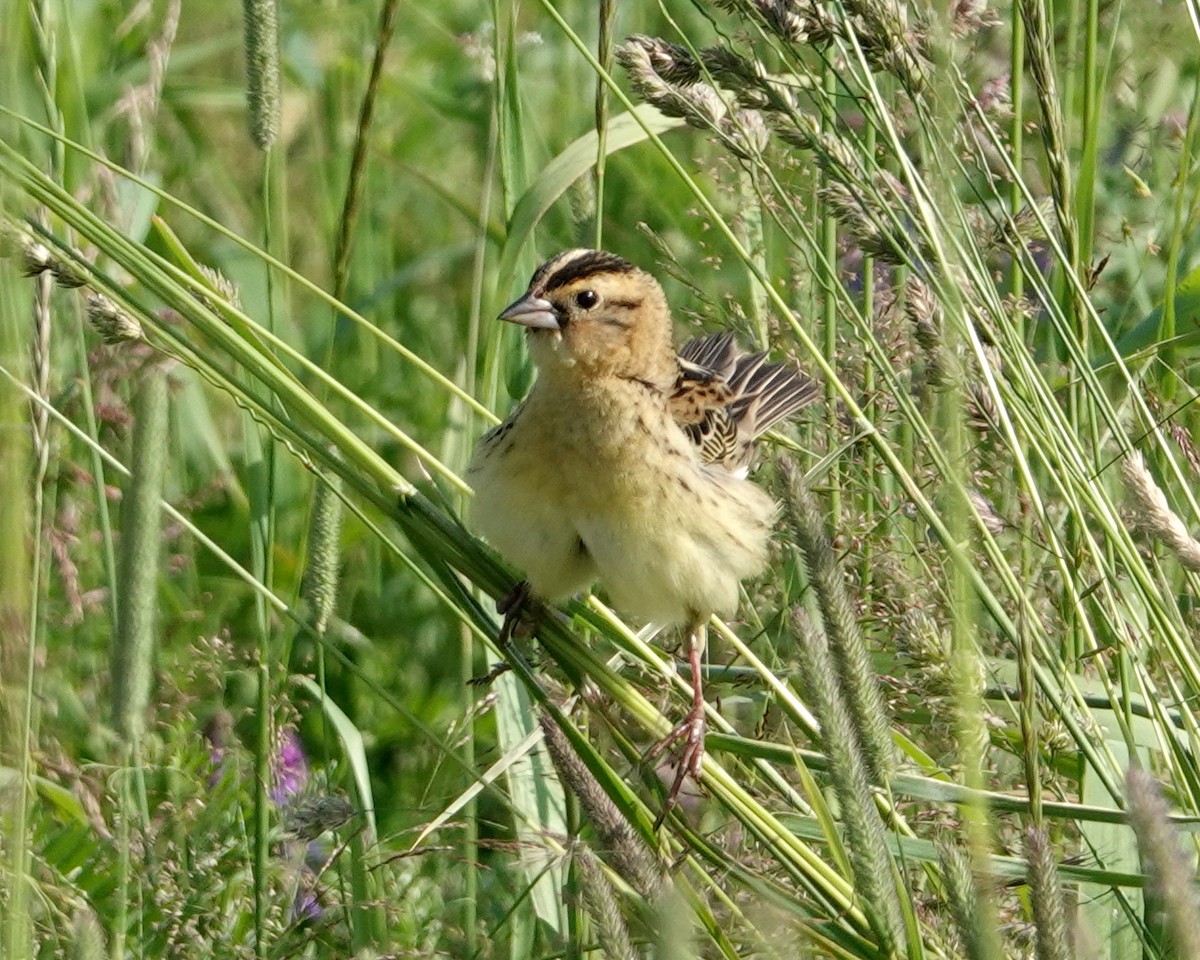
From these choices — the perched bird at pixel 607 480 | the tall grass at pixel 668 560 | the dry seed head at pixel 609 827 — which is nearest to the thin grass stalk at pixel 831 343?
the tall grass at pixel 668 560

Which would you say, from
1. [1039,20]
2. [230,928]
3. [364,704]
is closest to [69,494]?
[364,704]

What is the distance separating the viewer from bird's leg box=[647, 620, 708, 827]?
2289 millimetres

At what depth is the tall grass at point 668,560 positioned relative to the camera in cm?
161

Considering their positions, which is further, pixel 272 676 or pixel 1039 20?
pixel 272 676

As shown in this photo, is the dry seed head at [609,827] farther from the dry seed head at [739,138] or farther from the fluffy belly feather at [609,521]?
the fluffy belly feather at [609,521]

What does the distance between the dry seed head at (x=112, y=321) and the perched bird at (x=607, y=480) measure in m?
0.80

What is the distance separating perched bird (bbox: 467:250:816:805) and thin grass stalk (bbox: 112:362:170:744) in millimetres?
624

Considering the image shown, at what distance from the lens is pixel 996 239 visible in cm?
239

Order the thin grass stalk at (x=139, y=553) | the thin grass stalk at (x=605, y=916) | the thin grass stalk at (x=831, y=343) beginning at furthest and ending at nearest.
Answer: the thin grass stalk at (x=831, y=343) → the thin grass stalk at (x=139, y=553) → the thin grass stalk at (x=605, y=916)

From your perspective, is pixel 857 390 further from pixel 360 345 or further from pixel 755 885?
pixel 360 345

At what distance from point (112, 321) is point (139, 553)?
15.4 inches

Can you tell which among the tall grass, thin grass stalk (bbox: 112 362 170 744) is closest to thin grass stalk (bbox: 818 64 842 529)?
the tall grass

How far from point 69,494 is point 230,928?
4.89 feet

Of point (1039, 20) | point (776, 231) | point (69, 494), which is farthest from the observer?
point (776, 231)
